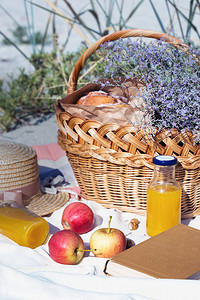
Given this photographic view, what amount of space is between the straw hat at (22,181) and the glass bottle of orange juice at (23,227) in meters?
0.17

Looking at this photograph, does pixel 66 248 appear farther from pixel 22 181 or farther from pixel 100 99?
pixel 100 99

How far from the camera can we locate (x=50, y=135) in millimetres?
3768

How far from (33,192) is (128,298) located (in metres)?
0.86

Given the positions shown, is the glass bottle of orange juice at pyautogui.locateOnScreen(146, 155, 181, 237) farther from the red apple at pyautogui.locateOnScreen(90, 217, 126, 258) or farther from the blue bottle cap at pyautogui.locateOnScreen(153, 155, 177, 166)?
the red apple at pyautogui.locateOnScreen(90, 217, 126, 258)

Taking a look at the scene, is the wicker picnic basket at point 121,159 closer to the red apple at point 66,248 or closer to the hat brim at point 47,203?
the hat brim at point 47,203

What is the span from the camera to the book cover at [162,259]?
1197 millimetres

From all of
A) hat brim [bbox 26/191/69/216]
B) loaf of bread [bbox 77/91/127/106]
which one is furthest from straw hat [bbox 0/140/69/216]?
loaf of bread [bbox 77/91/127/106]

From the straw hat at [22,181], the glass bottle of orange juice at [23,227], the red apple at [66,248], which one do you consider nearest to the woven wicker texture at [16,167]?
the straw hat at [22,181]

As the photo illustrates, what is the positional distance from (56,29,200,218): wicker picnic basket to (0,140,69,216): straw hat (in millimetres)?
169

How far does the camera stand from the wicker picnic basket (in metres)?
1.54

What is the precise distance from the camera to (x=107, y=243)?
141 cm

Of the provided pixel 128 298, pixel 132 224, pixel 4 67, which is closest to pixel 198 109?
pixel 132 224

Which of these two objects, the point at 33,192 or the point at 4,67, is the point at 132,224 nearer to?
the point at 33,192

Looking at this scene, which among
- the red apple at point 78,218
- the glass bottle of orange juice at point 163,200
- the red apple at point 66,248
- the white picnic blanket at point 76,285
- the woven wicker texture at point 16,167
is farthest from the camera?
the woven wicker texture at point 16,167
